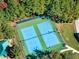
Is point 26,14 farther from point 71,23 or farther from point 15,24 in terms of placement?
point 71,23

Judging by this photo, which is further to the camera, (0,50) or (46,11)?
(46,11)

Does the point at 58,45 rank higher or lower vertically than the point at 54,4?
lower

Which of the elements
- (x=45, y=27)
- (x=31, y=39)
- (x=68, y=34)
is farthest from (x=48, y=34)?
(x=68, y=34)

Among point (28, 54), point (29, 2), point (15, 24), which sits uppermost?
point (29, 2)

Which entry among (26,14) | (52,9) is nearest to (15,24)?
(26,14)

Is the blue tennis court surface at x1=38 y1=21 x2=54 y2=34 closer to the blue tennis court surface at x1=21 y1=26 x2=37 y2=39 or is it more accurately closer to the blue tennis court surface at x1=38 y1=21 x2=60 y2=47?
the blue tennis court surface at x1=38 y1=21 x2=60 y2=47

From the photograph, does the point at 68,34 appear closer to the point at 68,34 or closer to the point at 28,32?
the point at 68,34

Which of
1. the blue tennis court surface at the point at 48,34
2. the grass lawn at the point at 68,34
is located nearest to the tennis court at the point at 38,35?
the blue tennis court surface at the point at 48,34
